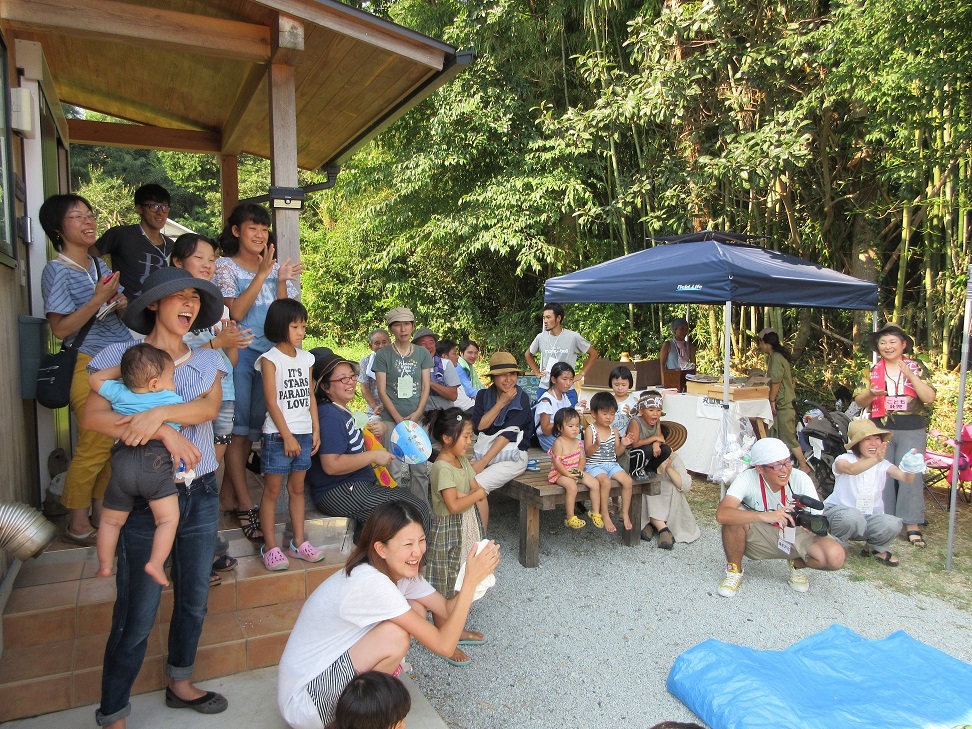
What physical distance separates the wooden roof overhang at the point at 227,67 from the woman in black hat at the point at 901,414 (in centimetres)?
387

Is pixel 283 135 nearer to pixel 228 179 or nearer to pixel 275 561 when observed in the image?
pixel 275 561

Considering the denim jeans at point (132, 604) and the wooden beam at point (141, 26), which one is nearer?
the denim jeans at point (132, 604)

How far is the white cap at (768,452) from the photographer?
4.03 m

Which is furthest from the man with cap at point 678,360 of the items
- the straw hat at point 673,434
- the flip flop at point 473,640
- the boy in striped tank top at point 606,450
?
the flip flop at point 473,640

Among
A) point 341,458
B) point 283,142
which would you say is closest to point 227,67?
point 283,142

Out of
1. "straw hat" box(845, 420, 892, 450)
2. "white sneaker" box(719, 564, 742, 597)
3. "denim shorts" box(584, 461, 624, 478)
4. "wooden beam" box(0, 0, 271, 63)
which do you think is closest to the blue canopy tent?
"straw hat" box(845, 420, 892, 450)

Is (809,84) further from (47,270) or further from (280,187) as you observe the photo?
(47,270)

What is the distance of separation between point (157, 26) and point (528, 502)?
3434mm

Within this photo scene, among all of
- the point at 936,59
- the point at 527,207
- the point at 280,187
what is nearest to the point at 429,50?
the point at 280,187

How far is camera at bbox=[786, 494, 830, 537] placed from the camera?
13.8 feet

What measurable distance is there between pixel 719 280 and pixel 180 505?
15.1 ft

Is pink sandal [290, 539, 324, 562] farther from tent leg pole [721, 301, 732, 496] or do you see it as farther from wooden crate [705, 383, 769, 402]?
wooden crate [705, 383, 769, 402]

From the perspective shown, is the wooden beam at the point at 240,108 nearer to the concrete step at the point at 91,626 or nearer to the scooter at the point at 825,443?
the concrete step at the point at 91,626

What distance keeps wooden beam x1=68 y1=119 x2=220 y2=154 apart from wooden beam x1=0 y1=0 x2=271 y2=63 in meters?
2.59
